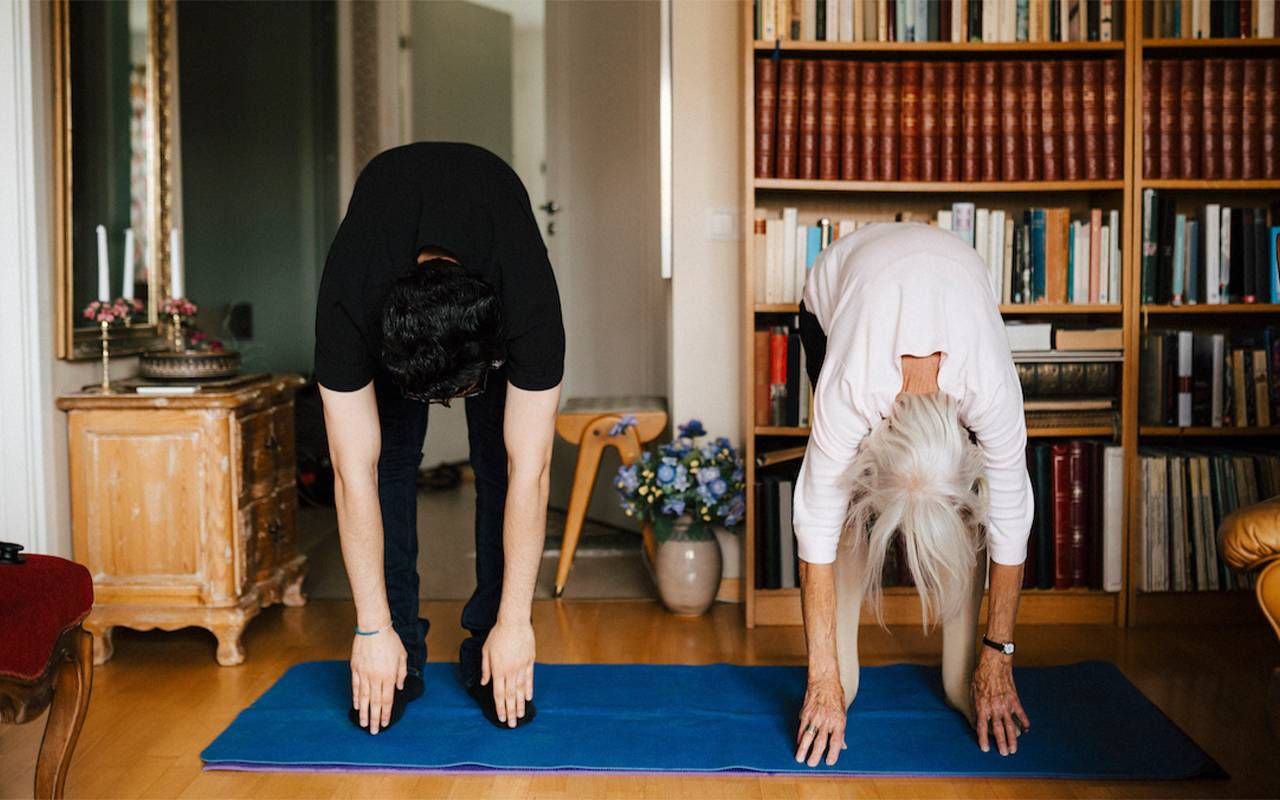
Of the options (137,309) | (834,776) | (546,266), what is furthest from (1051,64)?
(137,309)

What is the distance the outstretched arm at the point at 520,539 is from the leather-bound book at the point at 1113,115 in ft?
5.84

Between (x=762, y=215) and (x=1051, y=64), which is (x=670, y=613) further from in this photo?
(x=1051, y=64)

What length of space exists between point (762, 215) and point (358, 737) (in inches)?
68.0

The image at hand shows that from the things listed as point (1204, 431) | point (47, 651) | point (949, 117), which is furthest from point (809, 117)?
point (47, 651)

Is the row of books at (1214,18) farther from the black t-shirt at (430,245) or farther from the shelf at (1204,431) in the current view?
the black t-shirt at (430,245)

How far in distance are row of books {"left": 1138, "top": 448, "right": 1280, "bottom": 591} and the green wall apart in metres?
3.47

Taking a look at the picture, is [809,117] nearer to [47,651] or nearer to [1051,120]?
[1051,120]

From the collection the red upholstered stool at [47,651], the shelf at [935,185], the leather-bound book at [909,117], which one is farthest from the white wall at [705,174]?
the red upholstered stool at [47,651]

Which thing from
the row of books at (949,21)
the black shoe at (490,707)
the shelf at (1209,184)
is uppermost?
the row of books at (949,21)

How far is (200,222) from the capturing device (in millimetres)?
4711

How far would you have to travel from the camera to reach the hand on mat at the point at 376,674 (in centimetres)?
215

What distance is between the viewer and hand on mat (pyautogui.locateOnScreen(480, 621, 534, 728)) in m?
2.19

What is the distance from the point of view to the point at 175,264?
11.2ft

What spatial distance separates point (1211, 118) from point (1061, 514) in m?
1.10
